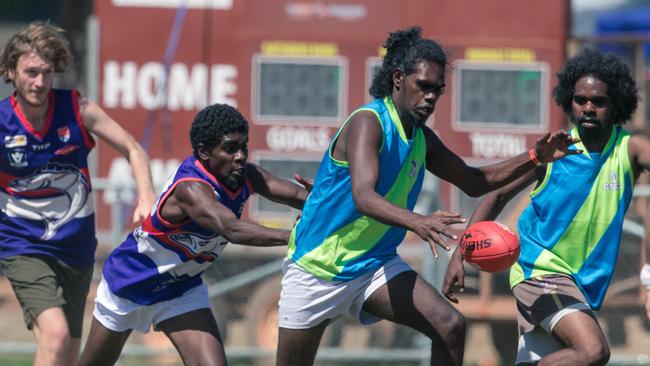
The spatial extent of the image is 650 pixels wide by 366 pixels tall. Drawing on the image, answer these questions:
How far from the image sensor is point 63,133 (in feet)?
22.7

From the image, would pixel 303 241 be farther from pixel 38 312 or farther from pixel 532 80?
pixel 532 80

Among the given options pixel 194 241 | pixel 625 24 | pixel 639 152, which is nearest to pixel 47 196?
pixel 194 241

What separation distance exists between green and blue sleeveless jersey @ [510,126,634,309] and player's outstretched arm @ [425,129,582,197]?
19 cm

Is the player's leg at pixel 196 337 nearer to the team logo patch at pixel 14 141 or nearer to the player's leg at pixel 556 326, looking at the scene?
the team logo patch at pixel 14 141

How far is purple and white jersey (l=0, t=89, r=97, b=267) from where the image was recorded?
686cm

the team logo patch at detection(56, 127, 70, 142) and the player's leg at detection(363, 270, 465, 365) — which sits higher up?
the team logo patch at detection(56, 127, 70, 142)

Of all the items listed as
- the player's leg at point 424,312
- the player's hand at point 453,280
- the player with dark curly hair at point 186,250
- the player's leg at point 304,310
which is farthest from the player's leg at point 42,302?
the player's hand at point 453,280

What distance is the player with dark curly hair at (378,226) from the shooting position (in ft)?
19.6

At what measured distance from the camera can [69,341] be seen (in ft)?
22.2

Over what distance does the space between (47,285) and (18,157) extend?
2.28ft

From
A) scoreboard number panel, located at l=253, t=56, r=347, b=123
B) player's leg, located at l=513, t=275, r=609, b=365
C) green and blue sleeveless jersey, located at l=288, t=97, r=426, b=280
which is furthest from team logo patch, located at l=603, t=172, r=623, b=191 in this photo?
scoreboard number panel, located at l=253, t=56, r=347, b=123

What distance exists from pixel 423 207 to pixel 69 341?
3.73 meters

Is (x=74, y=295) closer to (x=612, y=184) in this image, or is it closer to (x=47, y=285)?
(x=47, y=285)

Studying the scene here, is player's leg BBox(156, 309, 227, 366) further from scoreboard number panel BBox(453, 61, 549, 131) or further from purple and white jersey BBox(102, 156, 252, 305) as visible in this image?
scoreboard number panel BBox(453, 61, 549, 131)
